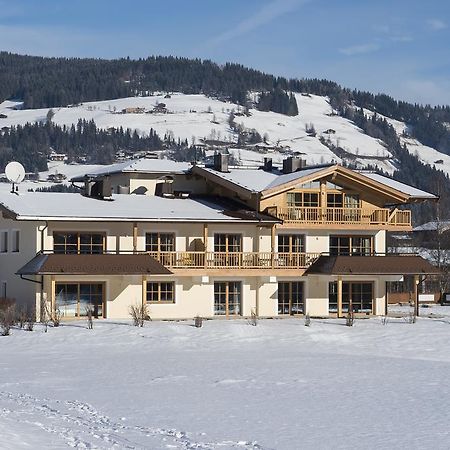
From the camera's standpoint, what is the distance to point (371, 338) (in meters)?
39.2

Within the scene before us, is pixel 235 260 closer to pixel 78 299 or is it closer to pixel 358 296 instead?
pixel 358 296

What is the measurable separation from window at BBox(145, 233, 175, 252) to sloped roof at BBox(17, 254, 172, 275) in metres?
1.89

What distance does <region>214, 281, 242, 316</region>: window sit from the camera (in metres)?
45.6

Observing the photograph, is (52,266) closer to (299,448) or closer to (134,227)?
(134,227)

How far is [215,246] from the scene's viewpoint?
45594mm

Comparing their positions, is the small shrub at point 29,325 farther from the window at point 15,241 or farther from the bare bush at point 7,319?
the window at point 15,241

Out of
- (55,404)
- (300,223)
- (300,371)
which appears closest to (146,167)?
(300,223)

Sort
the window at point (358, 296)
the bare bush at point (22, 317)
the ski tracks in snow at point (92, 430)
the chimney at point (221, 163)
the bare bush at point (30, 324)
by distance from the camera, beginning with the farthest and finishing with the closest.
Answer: the chimney at point (221, 163) < the window at point (358, 296) < the bare bush at point (22, 317) < the bare bush at point (30, 324) < the ski tracks in snow at point (92, 430)

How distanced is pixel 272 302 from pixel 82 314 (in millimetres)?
9099

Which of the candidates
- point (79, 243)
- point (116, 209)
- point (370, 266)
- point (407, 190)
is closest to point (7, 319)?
point (79, 243)

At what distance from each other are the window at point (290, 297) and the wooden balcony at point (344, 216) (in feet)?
9.96

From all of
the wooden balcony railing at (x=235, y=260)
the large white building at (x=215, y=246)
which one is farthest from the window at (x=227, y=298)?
the wooden balcony railing at (x=235, y=260)

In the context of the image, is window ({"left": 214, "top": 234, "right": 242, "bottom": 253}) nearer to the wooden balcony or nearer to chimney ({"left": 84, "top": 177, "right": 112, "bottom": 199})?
the wooden balcony

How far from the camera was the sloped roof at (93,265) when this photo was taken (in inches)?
1582
